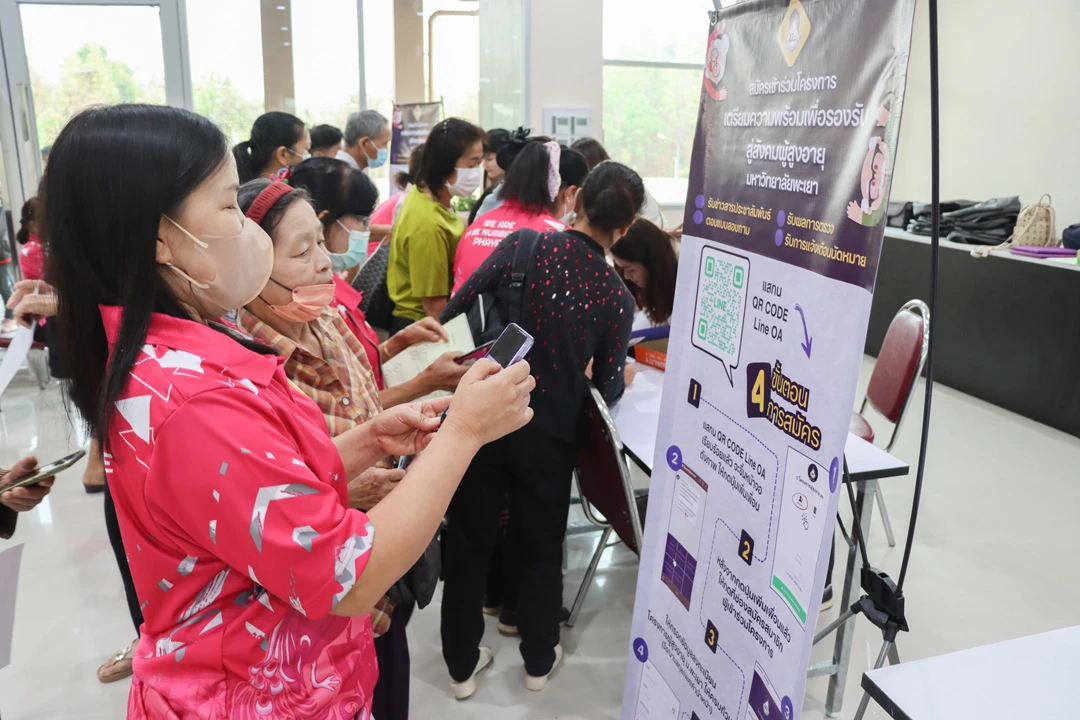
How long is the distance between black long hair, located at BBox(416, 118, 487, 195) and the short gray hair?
202 cm

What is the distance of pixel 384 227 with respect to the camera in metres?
4.13

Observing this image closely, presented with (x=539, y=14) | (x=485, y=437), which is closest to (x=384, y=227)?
(x=539, y=14)

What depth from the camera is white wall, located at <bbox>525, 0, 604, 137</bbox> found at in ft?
19.0

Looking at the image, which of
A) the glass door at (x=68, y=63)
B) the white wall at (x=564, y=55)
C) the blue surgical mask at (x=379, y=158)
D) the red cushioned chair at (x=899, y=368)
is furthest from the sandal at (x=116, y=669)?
the glass door at (x=68, y=63)

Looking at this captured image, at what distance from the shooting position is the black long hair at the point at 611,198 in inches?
81.4

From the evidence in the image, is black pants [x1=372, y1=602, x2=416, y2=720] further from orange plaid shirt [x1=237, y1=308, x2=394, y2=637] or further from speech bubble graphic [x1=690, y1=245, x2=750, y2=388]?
speech bubble graphic [x1=690, y1=245, x2=750, y2=388]

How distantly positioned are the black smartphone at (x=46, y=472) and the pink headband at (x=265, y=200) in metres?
0.50

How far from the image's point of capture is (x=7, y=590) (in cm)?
141

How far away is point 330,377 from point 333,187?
675 mm

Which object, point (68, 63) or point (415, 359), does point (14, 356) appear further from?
point (68, 63)

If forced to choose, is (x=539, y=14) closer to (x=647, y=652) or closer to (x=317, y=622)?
(x=647, y=652)

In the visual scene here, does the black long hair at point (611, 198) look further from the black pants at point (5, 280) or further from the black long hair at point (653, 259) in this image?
the black pants at point (5, 280)

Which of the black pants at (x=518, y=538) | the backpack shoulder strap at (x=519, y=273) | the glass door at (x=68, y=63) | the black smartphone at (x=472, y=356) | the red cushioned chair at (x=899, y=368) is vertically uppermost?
the glass door at (x=68, y=63)

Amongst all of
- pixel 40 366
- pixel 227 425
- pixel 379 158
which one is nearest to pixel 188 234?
pixel 227 425
